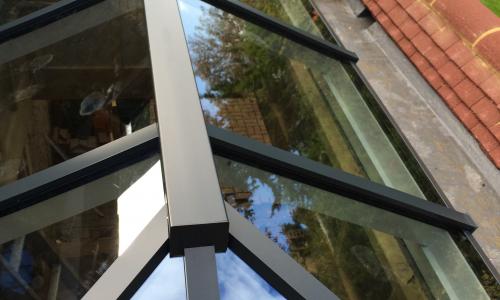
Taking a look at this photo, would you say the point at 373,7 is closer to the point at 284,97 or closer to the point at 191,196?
the point at 284,97

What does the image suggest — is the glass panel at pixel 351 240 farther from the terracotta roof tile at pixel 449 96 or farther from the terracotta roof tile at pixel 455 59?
the terracotta roof tile at pixel 449 96

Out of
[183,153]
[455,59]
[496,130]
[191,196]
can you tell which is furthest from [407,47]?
[191,196]

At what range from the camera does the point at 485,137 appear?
10.2ft

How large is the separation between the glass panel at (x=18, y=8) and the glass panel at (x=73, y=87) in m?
0.50

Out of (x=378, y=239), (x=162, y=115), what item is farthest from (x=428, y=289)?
(x=162, y=115)

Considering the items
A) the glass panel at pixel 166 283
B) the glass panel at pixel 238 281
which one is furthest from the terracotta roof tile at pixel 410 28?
the glass panel at pixel 166 283

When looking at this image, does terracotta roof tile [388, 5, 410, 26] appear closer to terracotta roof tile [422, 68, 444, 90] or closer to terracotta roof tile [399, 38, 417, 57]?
terracotta roof tile [399, 38, 417, 57]

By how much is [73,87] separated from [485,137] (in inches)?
99.6

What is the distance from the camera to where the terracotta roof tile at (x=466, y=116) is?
10.5ft

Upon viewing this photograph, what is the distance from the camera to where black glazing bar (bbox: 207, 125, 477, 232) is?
1847mm

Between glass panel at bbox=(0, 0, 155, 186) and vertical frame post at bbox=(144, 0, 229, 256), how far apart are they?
0.35 feet

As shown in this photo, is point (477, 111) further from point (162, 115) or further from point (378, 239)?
point (162, 115)

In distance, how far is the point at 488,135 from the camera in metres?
3.10

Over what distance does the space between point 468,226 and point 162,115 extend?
1.48 m
